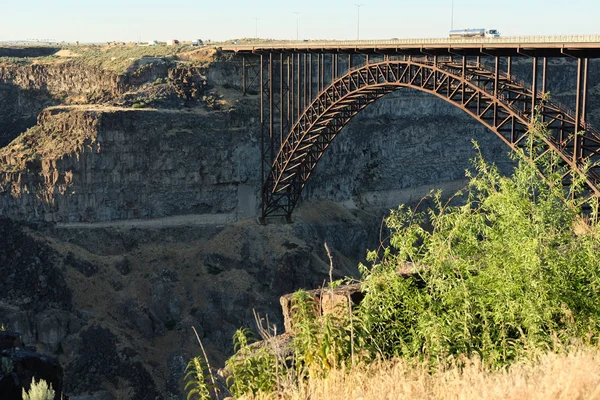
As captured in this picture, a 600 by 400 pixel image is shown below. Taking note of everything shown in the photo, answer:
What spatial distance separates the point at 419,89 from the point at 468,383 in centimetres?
3099

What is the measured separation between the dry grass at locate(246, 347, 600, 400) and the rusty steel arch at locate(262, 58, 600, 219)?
36.1ft

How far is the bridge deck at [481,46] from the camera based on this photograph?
32.4m

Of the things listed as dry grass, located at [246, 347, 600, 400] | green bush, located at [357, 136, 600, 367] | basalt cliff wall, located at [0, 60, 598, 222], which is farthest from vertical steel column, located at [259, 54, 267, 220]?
dry grass, located at [246, 347, 600, 400]

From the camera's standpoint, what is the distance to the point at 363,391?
12.9 metres

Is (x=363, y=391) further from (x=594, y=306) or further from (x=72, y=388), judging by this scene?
(x=72, y=388)

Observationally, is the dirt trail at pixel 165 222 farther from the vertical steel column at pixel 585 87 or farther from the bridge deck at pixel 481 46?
the vertical steel column at pixel 585 87

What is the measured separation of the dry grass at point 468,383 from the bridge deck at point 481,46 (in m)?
20.5

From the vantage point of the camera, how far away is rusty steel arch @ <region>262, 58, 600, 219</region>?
32.1 m

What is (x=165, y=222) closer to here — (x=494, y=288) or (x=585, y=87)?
(x=585, y=87)

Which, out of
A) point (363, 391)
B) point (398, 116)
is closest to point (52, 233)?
point (398, 116)

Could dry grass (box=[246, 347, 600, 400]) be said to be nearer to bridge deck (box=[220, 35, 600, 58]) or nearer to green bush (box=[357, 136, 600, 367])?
green bush (box=[357, 136, 600, 367])

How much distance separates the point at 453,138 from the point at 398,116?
8820 mm

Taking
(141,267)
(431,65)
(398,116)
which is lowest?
(141,267)

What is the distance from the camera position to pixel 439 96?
3975cm
